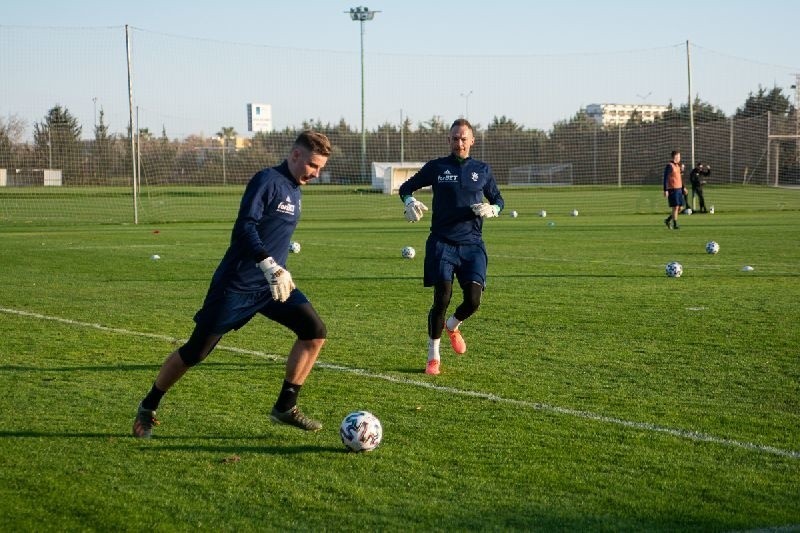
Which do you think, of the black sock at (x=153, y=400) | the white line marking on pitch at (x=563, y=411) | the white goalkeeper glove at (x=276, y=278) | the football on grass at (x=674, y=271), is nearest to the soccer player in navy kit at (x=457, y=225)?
the white line marking on pitch at (x=563, y=411)

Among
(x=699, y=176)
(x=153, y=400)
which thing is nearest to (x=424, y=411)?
(x=153, y=400)

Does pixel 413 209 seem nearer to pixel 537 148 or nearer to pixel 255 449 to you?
pixel 255 449

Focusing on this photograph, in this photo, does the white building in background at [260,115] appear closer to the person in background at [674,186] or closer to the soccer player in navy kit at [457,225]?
the person in background at [674,186]

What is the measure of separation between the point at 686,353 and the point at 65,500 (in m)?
6.06

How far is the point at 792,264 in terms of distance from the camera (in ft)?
58.6

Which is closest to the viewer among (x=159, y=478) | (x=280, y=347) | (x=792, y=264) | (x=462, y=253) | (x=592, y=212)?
(x=159, y=478)

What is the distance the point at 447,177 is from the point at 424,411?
2684 millimetres

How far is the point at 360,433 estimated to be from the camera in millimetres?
6141

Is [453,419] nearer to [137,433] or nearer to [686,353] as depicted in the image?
[137,433]

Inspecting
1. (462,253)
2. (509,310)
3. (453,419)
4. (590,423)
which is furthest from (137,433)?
(509,310)

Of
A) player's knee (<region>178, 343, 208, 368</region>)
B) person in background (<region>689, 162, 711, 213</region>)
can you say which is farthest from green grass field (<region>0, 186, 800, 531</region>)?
person in background (<region>689, 162, 711, 213</region>)

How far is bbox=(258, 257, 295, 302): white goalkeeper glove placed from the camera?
637 cm

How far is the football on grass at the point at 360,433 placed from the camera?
6145mm

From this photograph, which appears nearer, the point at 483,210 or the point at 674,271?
the point at 483,210
